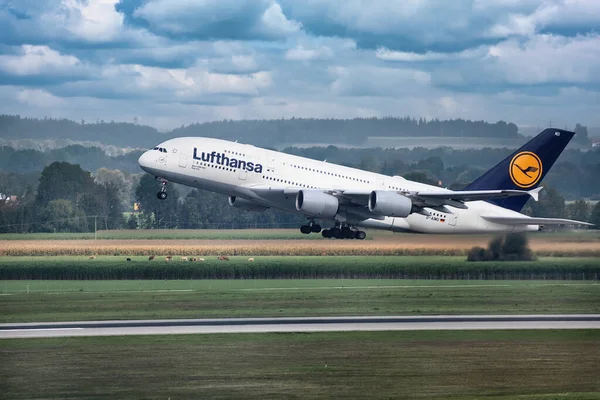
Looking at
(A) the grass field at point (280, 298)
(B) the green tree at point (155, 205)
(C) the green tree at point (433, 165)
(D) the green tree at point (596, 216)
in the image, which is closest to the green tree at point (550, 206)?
(D) the green tree at point (596, 216)

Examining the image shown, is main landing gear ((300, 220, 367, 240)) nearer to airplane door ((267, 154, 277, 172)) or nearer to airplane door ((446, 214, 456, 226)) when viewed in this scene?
airplane door ((446, 214, 456, 226))

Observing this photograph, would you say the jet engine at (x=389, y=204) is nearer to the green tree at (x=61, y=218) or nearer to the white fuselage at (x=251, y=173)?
the white fuselage at (x=251, y=173)

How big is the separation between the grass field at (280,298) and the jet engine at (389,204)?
503 centimetres

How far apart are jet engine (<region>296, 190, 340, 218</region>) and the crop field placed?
6.19 metres

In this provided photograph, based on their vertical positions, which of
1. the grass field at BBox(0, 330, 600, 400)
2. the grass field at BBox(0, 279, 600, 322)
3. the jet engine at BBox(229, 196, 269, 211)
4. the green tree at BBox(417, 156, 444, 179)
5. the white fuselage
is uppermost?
the green tree at BBox(417, 156, 444, 179)

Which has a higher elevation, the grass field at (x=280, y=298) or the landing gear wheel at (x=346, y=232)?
the landing gear wheel at (x=346, y=232)

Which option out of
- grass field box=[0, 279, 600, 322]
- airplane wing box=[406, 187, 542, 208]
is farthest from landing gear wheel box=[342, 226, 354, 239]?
airplane wing box=[406, 187, 542, 208]

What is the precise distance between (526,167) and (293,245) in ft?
52.7

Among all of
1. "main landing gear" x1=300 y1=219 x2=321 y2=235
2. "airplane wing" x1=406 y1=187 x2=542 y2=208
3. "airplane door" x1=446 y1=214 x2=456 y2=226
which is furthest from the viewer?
"airplane door" x1=446 y1=214 x2=456 y2=226

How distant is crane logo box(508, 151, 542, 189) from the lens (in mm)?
67375

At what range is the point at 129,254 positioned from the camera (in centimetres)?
7412

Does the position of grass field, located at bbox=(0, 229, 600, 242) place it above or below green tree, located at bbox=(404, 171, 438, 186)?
below

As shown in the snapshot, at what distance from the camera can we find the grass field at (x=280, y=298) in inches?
2135

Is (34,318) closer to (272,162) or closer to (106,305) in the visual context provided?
(106,305)
